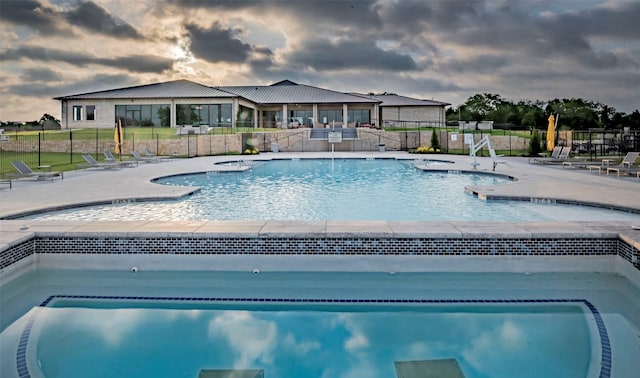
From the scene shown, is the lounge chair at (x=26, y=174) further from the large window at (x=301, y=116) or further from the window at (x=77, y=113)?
the large window at (x=301, y=116)

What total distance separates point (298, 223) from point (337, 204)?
12.6 ft

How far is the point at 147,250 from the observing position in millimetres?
7117

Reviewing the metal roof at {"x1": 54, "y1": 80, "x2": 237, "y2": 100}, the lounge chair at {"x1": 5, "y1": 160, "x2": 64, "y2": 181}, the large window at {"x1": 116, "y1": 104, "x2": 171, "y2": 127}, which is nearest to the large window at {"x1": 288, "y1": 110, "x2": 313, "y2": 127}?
the metal roof at {"x1": 54, "y1": 80, "x2": 237, "y2": 100}

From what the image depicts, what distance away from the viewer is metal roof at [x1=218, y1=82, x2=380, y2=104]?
44719 millimetres

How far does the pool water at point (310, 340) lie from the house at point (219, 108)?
32.2m

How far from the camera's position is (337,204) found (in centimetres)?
1138

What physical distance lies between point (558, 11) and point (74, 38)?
2357 centimetres

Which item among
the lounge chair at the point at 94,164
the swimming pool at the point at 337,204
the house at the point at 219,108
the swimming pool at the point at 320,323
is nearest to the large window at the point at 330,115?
the house at the point at 219,108

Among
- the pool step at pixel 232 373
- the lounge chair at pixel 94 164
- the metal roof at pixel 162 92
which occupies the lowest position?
the pool step at pixel 232 373

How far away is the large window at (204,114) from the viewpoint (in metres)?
39.8

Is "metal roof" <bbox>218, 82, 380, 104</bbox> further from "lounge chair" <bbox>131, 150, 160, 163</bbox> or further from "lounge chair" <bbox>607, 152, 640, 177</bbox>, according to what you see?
"lounge chair" <bbox>607, 152, 640, 177</bbox>

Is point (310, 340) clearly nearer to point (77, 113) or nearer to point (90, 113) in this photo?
point (90, 113)

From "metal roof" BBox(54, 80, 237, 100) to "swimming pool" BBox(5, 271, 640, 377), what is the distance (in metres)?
34.3

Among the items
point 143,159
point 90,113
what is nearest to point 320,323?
point 143,159
